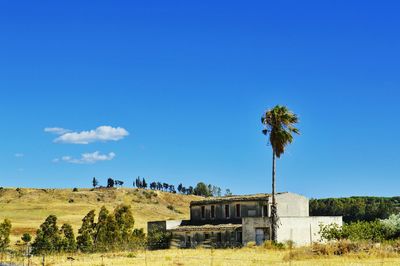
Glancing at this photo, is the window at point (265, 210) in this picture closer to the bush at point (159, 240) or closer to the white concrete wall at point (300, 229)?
the white concrete wall at point (300, 229)

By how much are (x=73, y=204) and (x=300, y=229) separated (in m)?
117

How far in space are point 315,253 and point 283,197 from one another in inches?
1136

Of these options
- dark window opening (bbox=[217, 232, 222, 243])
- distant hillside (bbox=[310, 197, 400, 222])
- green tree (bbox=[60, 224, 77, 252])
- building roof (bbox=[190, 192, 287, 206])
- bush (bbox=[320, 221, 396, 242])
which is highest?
building roof (bbox=[190, 192, 287, 206])

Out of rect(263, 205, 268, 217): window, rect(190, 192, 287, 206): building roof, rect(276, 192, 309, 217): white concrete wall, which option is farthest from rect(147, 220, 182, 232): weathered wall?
rect(276, 192, 309, 217): white concrete wall

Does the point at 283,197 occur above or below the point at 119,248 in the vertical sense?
above

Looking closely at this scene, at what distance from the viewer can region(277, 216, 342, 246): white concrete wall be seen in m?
64.3

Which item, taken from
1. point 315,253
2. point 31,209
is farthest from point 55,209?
point 315,253

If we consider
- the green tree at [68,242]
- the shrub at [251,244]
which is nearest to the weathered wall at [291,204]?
the shrub at [251,244]

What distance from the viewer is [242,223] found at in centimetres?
6644

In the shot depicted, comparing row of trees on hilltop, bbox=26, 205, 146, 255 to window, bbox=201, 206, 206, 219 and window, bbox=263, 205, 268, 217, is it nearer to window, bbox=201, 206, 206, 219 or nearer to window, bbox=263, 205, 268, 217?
window, bbox=201, 206, 206, 219

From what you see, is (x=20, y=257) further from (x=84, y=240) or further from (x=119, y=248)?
(x=84, y=240)

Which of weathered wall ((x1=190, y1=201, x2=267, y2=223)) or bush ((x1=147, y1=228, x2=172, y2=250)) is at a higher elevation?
weathered wall ((x1=190, y1=201, x2=267, y2=223))

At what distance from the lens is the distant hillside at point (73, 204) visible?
150750 mm

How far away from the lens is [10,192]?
187m
